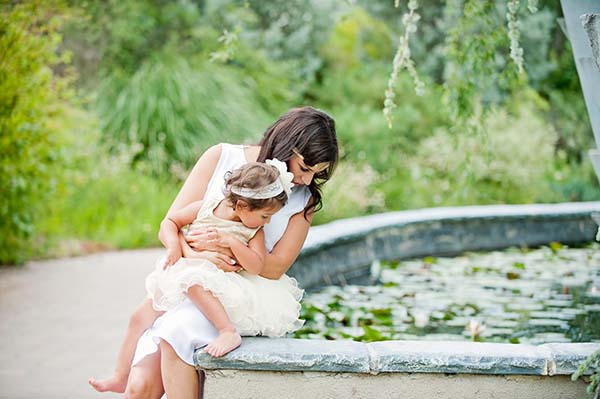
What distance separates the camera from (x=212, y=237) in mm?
3205

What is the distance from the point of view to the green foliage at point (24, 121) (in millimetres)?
6820

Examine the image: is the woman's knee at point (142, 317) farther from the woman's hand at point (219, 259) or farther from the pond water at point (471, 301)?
the pond water at point (471, 301)

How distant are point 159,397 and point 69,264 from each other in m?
4.72

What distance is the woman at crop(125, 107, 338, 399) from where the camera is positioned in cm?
300

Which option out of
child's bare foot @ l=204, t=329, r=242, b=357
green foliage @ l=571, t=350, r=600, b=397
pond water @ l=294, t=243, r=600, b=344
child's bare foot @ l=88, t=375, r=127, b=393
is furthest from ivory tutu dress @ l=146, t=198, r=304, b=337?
pond water @ l=294, t=243, r=600, b=344

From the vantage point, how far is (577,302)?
18.8ft

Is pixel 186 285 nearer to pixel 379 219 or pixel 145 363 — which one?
pixel 145 363

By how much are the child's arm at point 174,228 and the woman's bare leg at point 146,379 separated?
0.36 m

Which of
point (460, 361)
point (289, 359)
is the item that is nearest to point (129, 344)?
point (289, 359)

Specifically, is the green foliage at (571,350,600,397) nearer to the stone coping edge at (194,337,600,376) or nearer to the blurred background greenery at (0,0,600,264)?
the stone coping edge at (194,337,600,376)

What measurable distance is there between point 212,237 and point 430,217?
15.2ft

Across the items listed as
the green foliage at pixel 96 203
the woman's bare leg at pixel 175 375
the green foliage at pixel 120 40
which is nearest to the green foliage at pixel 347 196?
the green foliage at pixel 96 203

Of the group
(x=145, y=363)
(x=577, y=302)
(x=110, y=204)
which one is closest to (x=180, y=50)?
(x=110, y=204)

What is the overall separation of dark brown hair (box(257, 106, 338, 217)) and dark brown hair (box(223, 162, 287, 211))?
0.64ft
